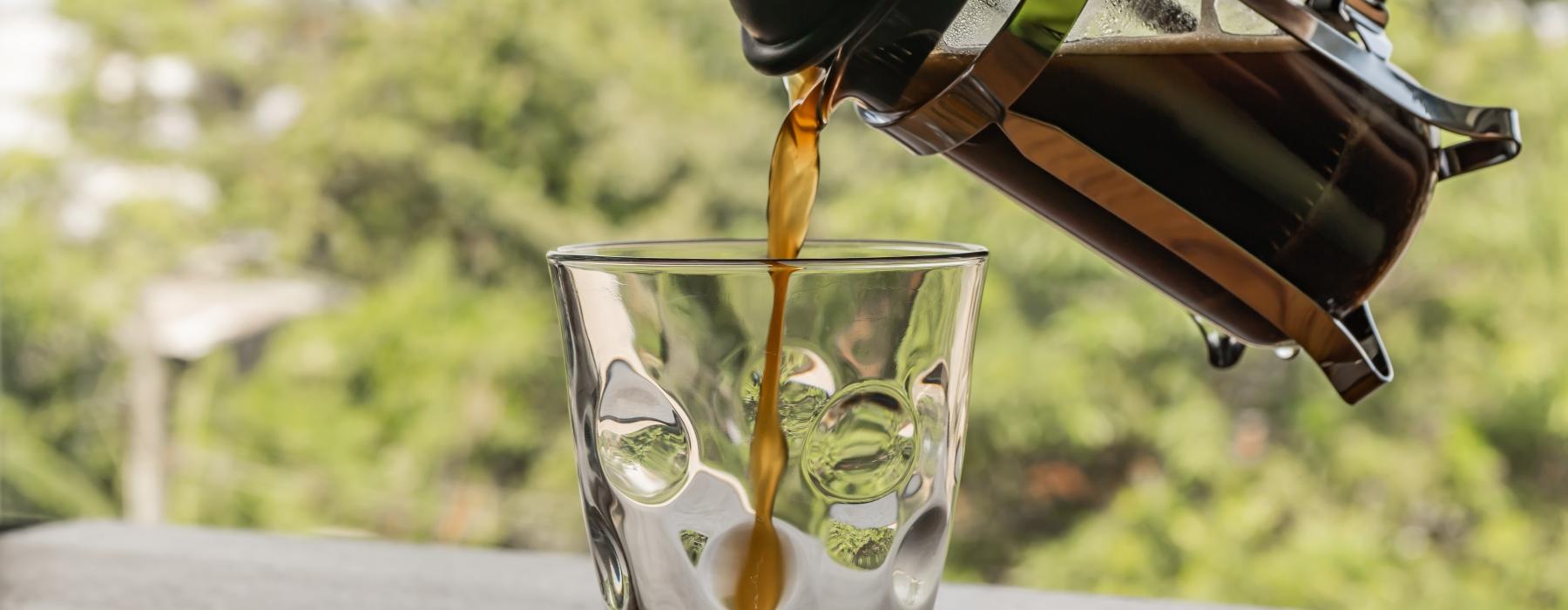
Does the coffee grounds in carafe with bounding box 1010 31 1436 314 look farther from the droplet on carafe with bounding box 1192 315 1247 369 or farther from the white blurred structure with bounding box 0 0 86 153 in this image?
the white blurred structure with bounding box 0 0 86 153

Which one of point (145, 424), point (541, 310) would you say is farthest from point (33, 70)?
point (541, 310)

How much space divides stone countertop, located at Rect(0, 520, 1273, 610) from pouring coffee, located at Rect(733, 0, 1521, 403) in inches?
8.0

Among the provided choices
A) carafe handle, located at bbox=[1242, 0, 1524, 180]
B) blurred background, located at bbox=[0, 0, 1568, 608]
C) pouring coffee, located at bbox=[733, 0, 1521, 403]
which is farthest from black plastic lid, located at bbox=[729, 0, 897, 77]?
blurred background, located at bbox=[0, 0, 1568, 608]

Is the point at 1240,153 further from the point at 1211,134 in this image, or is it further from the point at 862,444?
the point at 862,444

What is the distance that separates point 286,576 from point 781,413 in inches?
15.0

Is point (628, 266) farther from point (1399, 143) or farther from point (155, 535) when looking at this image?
point (155, 535)

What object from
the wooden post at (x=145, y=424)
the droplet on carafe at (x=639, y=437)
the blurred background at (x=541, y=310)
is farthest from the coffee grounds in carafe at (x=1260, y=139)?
the wooden post at (x=145, y=424)

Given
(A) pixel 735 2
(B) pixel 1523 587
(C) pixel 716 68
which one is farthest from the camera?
(C) pixel 716 68

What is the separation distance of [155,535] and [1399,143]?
64 centimetres

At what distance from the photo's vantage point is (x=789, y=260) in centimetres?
42

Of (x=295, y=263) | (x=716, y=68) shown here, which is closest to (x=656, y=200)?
(x=716, y=68)

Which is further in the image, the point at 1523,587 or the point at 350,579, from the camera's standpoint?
the point at 1523,587

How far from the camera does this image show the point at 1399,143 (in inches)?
19.4

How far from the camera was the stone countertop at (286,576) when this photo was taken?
66cm
